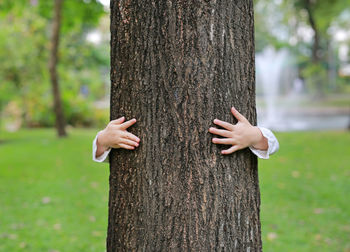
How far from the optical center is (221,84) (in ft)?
6.02

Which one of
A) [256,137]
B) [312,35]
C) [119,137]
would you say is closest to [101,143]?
[119,137]

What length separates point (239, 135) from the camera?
6.06 ft

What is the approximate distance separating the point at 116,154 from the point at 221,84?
60 cm

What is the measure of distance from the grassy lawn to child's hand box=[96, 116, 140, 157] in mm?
2480

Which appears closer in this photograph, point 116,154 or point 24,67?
point 116,154

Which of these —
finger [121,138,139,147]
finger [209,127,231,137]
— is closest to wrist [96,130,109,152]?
finger [121,138,139,147]

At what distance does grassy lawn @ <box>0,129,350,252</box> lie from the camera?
14.3ft

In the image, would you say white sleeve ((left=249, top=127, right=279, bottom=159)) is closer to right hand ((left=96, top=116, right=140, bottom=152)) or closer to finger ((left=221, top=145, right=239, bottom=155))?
finger ((left=221, top=145, right=239, bottom=155))

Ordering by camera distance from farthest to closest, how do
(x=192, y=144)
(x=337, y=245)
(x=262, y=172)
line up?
(x=262, y=172), (x=337, y=245), (x=192, y=144)

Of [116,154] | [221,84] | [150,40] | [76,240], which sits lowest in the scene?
[76,240]

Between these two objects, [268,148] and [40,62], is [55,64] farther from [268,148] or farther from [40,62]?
[268,148]

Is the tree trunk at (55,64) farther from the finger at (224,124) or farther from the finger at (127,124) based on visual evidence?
the finger at (224,124)

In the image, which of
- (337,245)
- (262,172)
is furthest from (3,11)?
(337,245)

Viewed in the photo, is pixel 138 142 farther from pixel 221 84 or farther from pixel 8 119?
pixel 8 119
